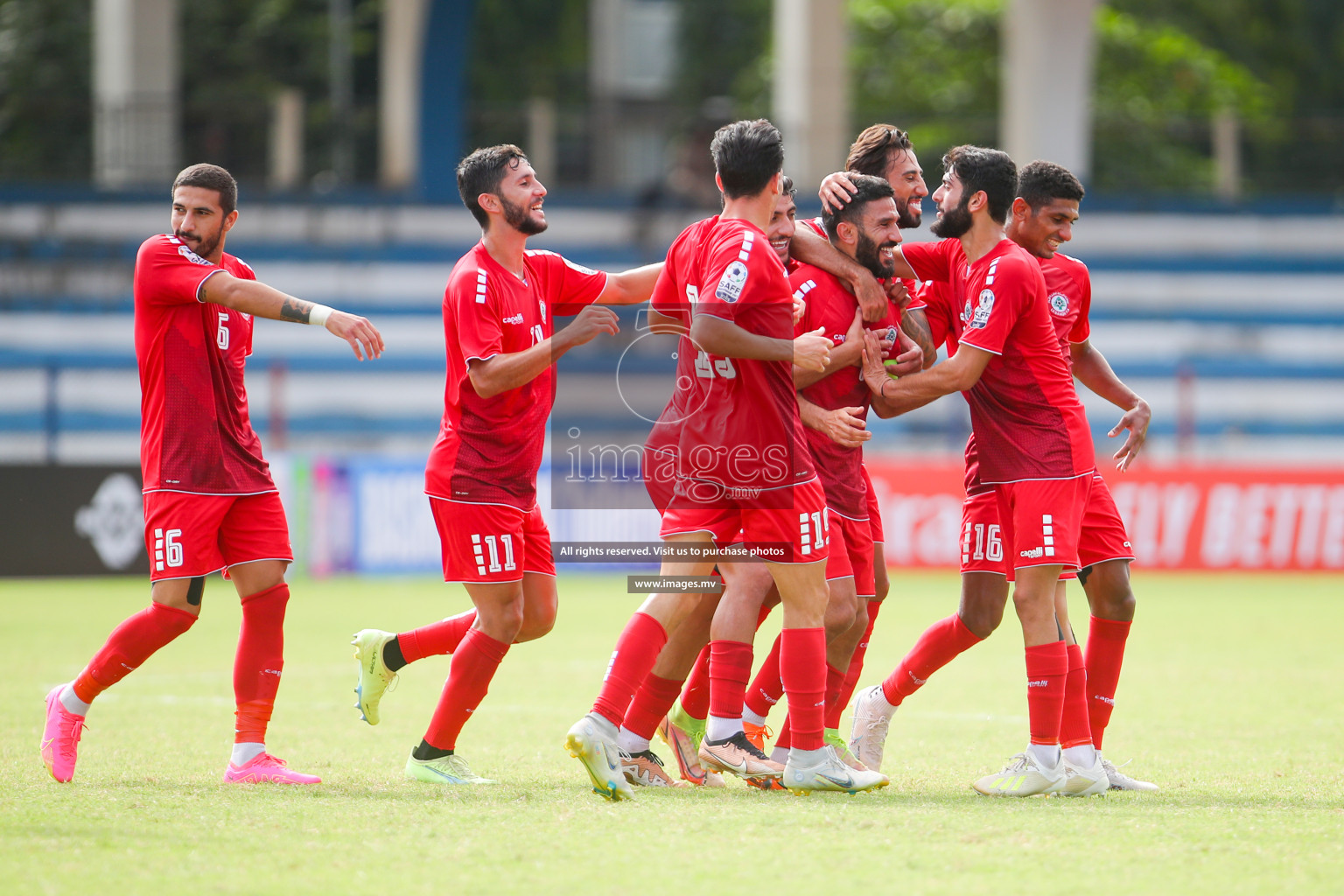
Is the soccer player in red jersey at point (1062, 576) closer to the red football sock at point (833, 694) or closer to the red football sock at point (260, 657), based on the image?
the red football sock at point (833, 694)

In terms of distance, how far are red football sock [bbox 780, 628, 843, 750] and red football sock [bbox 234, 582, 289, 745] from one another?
1.95 m

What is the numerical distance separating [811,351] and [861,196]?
2.63 ft

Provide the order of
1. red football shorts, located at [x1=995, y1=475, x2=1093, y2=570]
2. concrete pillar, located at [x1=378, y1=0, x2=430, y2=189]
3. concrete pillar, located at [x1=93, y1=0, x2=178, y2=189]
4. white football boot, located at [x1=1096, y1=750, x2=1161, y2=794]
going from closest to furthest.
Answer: red football shorts, located at [x1=995, y1=475, x2=1093, y2=570]
white football boot, located at [x1=1096, y1=750, x2=1161, y2=794]
concrete pillar, located at [x1=93, y1=0, x2=178, y2=189]
concrete pillar, located at [x1=378, y1=0, x2=430, y2=189]

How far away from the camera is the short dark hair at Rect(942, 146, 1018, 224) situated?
5.29 metres

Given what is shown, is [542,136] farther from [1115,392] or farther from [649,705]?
[649,705]

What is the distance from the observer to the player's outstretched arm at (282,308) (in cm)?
516

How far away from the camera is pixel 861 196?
17.6ft

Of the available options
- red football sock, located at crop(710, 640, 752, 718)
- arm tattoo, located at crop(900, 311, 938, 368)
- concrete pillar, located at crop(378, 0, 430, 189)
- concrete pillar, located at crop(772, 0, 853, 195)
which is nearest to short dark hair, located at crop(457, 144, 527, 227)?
arm tattoo, located at crop(900, 311, 938, 368)

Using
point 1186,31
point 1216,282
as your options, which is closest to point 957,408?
point 1216,282

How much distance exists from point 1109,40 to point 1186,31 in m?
3.76

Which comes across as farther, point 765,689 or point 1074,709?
point 765,689

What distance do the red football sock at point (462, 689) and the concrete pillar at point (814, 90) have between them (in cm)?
1691

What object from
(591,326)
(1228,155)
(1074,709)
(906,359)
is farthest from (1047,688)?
(1228,155)

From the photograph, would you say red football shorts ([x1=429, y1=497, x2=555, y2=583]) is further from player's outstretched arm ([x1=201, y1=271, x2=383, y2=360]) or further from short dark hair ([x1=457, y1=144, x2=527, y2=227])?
short dark hair ([x1=457, y1=144, x2=527, y2=227])
